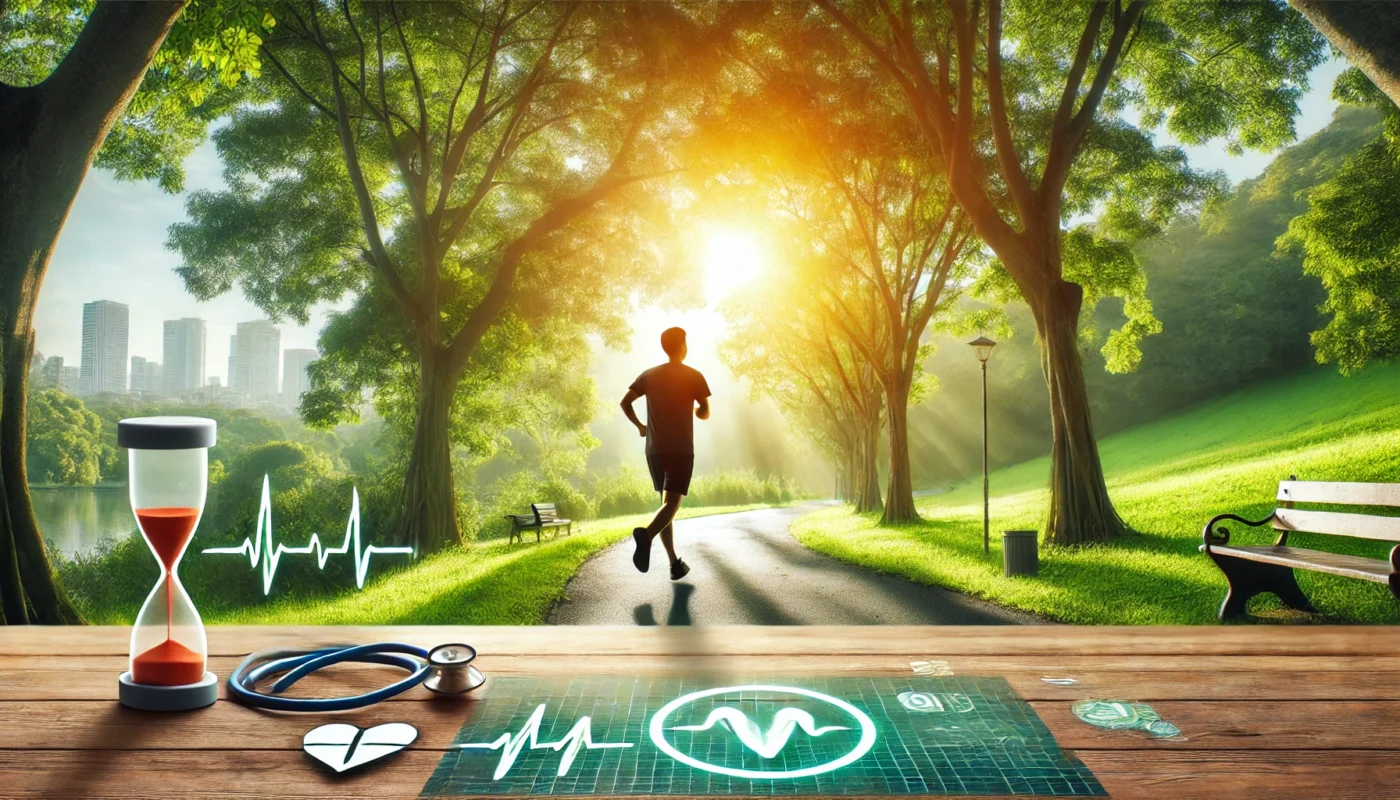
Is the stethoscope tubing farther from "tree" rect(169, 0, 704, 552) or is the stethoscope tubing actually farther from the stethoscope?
"tree" rect(169, 0, 704, 552)

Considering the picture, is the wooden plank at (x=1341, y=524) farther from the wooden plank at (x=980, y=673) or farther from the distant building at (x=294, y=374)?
the distant building at (x=294, y=374)

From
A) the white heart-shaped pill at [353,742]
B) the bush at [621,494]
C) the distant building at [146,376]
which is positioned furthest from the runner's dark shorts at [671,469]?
the bush at [621,494]

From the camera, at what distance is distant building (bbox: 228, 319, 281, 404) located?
15.3 metres

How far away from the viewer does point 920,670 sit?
2.18 m

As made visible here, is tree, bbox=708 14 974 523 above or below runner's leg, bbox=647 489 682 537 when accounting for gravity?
above

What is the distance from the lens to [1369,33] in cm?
384

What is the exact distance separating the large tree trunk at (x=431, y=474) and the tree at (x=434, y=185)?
2cm

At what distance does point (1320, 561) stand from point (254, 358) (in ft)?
54.1

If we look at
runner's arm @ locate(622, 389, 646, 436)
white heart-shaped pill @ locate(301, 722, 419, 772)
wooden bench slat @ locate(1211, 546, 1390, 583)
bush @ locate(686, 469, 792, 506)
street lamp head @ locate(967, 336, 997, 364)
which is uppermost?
street lamp head @ locate(967, 336, 997, 364)

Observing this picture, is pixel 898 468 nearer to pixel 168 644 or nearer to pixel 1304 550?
pixel 1304 550

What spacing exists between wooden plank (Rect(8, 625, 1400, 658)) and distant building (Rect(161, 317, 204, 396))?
10031mm

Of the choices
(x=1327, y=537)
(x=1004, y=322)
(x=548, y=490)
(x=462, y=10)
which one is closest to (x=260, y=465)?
(x=548, y=490)

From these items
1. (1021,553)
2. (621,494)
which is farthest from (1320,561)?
(621,494)

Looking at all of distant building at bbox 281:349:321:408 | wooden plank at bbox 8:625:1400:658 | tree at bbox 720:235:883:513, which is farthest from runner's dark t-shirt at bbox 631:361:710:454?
distant building at bbox 281:349:321:408
